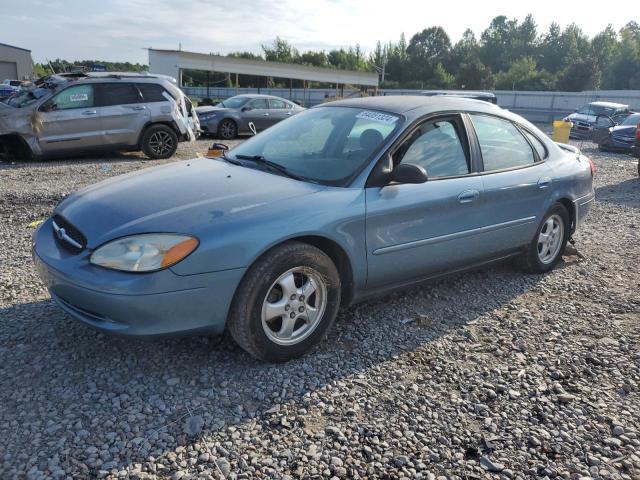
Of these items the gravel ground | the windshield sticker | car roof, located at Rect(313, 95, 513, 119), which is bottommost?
the gravel ground

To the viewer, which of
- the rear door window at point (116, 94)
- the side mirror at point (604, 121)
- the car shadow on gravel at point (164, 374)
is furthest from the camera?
the side mirror at point (604, 121)

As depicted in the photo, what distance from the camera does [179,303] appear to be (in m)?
2.79

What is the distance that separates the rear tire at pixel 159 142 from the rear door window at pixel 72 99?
121 centimetres

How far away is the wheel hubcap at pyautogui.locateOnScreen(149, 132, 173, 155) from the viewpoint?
11.3 meters

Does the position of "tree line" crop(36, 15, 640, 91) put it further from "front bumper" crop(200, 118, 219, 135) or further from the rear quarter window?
the rear quarter window

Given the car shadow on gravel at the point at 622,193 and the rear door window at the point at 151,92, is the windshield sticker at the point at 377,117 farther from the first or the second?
the rear door window at the point at 151,92

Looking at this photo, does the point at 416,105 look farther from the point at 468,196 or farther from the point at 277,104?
the point at 277,104

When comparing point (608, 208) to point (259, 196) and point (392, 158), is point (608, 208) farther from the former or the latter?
point (259, 196)

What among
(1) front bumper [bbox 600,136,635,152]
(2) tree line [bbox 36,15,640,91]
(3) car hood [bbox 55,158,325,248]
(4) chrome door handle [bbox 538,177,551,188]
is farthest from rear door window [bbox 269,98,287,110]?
(2) tree line [bbox 36,15,640,91]

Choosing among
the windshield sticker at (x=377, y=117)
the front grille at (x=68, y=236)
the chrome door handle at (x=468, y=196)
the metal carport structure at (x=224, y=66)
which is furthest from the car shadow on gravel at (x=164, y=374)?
the metal carport structure at (x=224, y=66)

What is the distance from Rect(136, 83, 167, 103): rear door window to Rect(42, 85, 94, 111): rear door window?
1015 mm

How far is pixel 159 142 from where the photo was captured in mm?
11359

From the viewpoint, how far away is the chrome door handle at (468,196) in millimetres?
3927

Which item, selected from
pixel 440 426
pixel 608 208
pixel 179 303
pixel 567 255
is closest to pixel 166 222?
pixel 179 303
